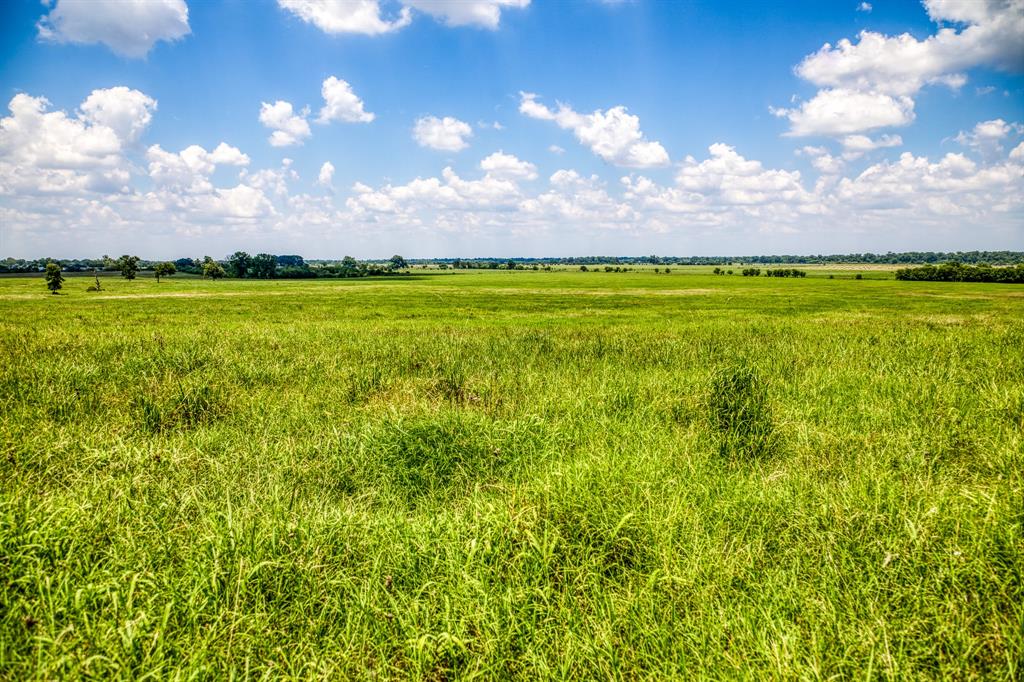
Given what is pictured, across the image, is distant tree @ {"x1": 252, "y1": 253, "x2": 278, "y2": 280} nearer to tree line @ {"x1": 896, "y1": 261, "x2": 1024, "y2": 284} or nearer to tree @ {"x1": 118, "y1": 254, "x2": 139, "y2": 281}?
tree @ {"x1": 118, "y1": 254, "x2": 139, "y2": 281}

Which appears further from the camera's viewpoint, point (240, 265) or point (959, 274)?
point (240, 265)

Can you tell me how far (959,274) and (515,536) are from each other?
163321 millimetres

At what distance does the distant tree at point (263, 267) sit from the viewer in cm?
15638

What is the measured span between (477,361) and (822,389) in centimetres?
955

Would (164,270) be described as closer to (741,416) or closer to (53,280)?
(53,280)

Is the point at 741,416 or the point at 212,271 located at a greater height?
the point at 212,271

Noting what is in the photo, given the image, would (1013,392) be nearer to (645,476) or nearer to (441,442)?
(645,476)

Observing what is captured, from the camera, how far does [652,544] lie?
5.42 metres

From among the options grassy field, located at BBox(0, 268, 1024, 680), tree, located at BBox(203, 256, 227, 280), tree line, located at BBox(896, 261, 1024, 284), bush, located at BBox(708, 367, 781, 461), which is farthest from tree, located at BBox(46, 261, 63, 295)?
tree line, located at BBox(896, 261, 1024, 284)

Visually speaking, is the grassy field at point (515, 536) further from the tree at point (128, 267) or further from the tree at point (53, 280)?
the tree at point (128, 267)

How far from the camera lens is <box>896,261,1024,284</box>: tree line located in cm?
11425

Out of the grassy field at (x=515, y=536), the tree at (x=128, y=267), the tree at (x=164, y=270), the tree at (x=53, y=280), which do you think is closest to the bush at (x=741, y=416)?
the grassy field at (x=515, y=536)

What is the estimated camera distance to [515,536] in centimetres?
529

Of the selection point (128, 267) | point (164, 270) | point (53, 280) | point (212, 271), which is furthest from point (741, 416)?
point (212, 271)
